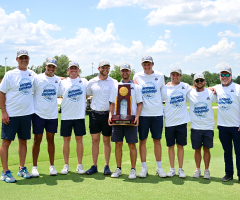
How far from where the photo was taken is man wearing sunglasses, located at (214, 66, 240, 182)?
198 inches

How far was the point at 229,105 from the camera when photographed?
5047 millimetres

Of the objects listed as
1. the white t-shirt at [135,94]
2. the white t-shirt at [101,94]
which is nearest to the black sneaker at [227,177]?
the white t-shirt at [135,94]

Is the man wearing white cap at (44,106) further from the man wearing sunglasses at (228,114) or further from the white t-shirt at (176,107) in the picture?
the man wearing sunglasses at (228,114)

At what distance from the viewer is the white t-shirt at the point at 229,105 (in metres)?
5.03

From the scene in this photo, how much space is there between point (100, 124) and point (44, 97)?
1258 mm

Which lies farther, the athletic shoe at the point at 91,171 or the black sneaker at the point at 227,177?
the athletic shoe at the point at 91,171

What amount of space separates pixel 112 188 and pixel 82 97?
77.0 inches

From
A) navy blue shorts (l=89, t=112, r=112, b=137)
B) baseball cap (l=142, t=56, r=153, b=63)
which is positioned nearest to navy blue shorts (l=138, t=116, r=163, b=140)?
navy blue shorts (l=89, t=112, r=112, b=137)

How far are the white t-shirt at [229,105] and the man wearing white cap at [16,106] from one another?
3670mm

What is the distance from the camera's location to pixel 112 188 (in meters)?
4.48

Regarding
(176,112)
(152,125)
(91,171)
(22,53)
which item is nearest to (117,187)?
(91,171)

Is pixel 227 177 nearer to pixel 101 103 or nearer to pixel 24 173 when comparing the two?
pixel 101 103

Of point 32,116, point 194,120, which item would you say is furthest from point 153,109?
point 32,116

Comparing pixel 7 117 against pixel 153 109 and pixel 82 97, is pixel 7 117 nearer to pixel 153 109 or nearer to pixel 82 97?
pixel 82 97
